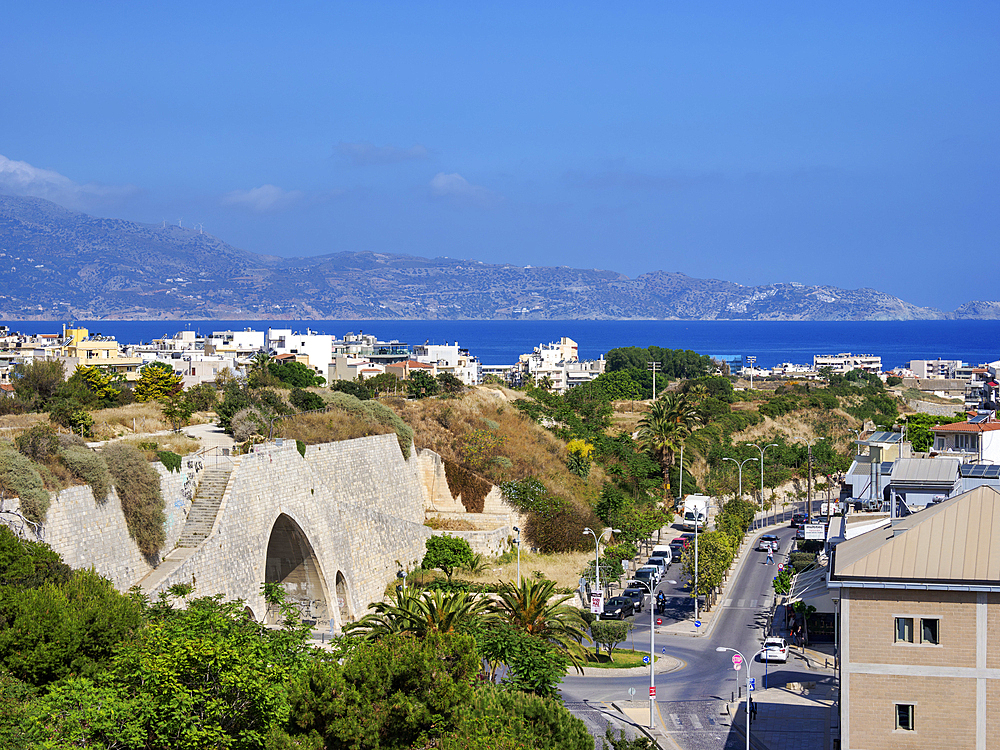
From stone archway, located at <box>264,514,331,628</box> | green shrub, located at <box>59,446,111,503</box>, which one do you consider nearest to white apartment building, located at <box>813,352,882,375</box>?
stone archway, located at <box>264,514,331,628</box>

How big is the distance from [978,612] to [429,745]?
10.9 m

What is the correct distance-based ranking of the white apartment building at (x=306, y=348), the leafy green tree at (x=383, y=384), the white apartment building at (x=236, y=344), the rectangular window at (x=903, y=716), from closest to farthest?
1. the rectangular window at (x=903, y=716)
2. the leafy green tree at (x=383, y=384)
3. the white apartment building at (x=306, y=348)
4. the white apartment building at (x=236, y=344)

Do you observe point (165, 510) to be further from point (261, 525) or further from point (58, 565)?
point (58, 565)

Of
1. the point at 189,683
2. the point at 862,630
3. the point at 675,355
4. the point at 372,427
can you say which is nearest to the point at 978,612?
the point at 862,630

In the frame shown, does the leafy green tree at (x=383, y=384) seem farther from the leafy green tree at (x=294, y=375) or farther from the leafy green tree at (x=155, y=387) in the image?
the leafy green tree at (x=155, y=387)

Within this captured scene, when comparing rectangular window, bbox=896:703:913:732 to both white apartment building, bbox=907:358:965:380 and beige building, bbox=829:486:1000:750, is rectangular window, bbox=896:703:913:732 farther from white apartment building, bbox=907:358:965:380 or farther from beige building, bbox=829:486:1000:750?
white apartment building, bbox=907:358:965:380

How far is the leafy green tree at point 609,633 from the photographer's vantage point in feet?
113

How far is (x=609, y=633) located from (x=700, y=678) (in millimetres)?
3483

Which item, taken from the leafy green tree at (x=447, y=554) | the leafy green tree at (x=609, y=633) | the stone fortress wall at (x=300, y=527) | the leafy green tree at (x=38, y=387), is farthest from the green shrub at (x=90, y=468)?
the leafy green tree at (x=447, y=554)

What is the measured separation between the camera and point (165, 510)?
30.1 meters

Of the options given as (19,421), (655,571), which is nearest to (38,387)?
(19,421)

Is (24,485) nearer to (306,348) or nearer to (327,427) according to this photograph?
(327,427)

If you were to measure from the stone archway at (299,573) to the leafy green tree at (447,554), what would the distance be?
26.6 feet

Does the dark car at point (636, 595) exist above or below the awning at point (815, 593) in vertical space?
below
